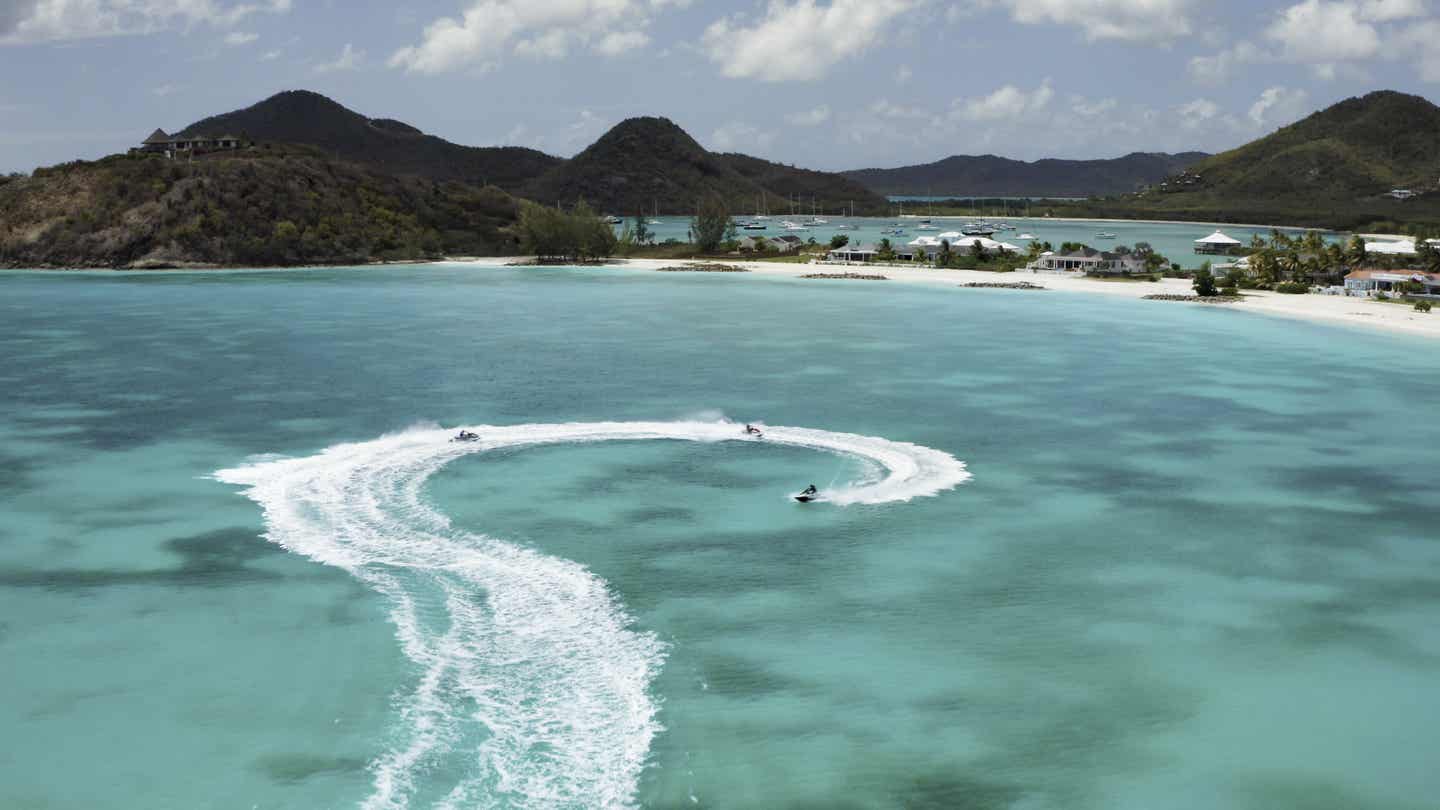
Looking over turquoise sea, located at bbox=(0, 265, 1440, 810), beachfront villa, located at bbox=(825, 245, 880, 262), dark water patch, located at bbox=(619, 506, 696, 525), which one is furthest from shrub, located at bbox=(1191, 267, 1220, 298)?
dark water patch, located at bbox=(619, 506, 696, 525)

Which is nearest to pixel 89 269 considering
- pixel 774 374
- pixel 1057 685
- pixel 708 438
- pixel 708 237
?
pixel 708 237

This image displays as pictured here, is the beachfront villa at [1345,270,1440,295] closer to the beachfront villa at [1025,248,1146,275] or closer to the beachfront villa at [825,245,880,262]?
the beachfront villa at [1025,248,1146,275]

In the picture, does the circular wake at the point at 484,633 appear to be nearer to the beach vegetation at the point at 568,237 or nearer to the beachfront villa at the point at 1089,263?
the beachfront villa at the point at 1089,263

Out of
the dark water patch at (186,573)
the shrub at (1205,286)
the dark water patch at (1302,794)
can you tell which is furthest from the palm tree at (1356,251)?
the dark water patch at (186,573)

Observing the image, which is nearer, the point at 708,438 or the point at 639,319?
the point at 708,438

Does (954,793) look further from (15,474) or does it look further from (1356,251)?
(1356,251)

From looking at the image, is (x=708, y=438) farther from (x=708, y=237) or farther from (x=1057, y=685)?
(x=708, y=237)
